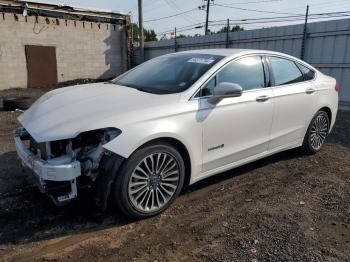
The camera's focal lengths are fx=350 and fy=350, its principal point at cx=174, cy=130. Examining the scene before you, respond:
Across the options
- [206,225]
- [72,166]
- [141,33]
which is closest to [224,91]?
[206,225]

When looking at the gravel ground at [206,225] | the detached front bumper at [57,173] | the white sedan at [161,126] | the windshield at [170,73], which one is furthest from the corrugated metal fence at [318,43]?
the detached front bumper at [57,173]

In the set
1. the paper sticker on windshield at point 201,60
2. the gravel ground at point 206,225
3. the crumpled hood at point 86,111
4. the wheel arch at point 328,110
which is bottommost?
the gravel ground at point 206,225

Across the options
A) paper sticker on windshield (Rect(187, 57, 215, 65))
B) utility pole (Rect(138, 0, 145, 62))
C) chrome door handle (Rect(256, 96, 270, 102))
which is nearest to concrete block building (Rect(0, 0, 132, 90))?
utility pole (Rect(138, 0, 145, 62))

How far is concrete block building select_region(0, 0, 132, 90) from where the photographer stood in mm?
15992

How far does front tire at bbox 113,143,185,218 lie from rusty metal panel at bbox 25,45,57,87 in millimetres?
15184

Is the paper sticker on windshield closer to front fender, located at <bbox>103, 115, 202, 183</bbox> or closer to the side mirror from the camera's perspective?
the side mirror

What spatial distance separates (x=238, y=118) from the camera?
13.4ft

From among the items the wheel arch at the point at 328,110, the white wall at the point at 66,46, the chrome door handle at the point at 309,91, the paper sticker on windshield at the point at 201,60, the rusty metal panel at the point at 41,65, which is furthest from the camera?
the rusty metal panel at the point at 41,65

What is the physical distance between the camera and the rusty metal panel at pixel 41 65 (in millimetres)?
16766

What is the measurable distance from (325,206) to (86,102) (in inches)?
112

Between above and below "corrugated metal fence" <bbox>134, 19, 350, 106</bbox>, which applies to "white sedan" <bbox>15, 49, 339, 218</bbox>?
below

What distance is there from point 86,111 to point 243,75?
199 cm

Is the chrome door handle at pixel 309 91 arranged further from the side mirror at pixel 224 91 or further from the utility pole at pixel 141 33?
the utility pole at pixel 141 33

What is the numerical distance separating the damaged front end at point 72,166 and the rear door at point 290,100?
241 cm
